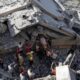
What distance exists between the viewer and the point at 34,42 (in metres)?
10.7

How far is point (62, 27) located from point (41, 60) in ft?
4.19

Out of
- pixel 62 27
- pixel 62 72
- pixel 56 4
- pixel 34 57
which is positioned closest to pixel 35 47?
pixel 34 57

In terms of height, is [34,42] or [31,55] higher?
[34,42]

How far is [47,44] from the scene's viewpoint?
1084 centimetres

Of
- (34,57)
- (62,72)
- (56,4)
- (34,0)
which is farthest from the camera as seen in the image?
(56,4)

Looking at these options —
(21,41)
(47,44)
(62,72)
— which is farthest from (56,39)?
(62,72)

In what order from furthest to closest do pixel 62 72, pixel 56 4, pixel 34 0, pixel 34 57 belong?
pixel 56 4, pixel 34 0, pixel 34 57, pixel 62 72

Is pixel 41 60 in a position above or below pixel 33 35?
below

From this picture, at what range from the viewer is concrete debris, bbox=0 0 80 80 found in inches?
406

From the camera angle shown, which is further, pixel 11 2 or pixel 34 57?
pixel 11 2

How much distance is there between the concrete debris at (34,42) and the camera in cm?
1032

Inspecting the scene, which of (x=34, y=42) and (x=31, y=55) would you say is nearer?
(x=31, y=55)

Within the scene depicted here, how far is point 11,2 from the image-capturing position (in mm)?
12000

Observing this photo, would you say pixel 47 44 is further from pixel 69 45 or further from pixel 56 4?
pixel 56 4
